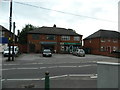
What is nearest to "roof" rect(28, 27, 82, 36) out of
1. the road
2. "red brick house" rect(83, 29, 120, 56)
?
"red brick house" rect(83, 29, 120, 56)

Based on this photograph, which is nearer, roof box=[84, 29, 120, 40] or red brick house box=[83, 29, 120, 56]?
red brick house box=[83, 29, 120, 56]

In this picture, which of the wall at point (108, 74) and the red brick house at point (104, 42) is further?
the red brick house at point (104, 42)

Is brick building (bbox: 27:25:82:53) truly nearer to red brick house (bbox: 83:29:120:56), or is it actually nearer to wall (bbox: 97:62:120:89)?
red brick house (bbox: 83:29:120:56)

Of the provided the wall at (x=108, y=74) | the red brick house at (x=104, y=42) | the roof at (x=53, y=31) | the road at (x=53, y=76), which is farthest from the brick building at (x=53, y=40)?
the wall at (x=108, y=74)

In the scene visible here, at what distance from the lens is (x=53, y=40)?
47.3 metres

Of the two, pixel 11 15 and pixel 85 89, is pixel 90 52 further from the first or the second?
pixel 85 89

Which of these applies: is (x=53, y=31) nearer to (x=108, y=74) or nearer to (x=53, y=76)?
(x=53, y=76)

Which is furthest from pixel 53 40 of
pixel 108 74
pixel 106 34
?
pixel 108 74

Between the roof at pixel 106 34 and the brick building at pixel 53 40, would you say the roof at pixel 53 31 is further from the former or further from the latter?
the roof at pixel 106 34

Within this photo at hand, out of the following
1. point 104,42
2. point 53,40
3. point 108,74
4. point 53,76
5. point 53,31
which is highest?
point 53,31

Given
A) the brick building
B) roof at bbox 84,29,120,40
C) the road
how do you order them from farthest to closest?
roof at bbox 84,29,120,40 → the brick building → the road

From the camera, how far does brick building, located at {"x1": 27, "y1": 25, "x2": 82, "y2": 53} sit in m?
45.7

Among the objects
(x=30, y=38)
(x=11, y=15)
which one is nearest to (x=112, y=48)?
(x=30, y=38)

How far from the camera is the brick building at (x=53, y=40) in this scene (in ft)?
150
